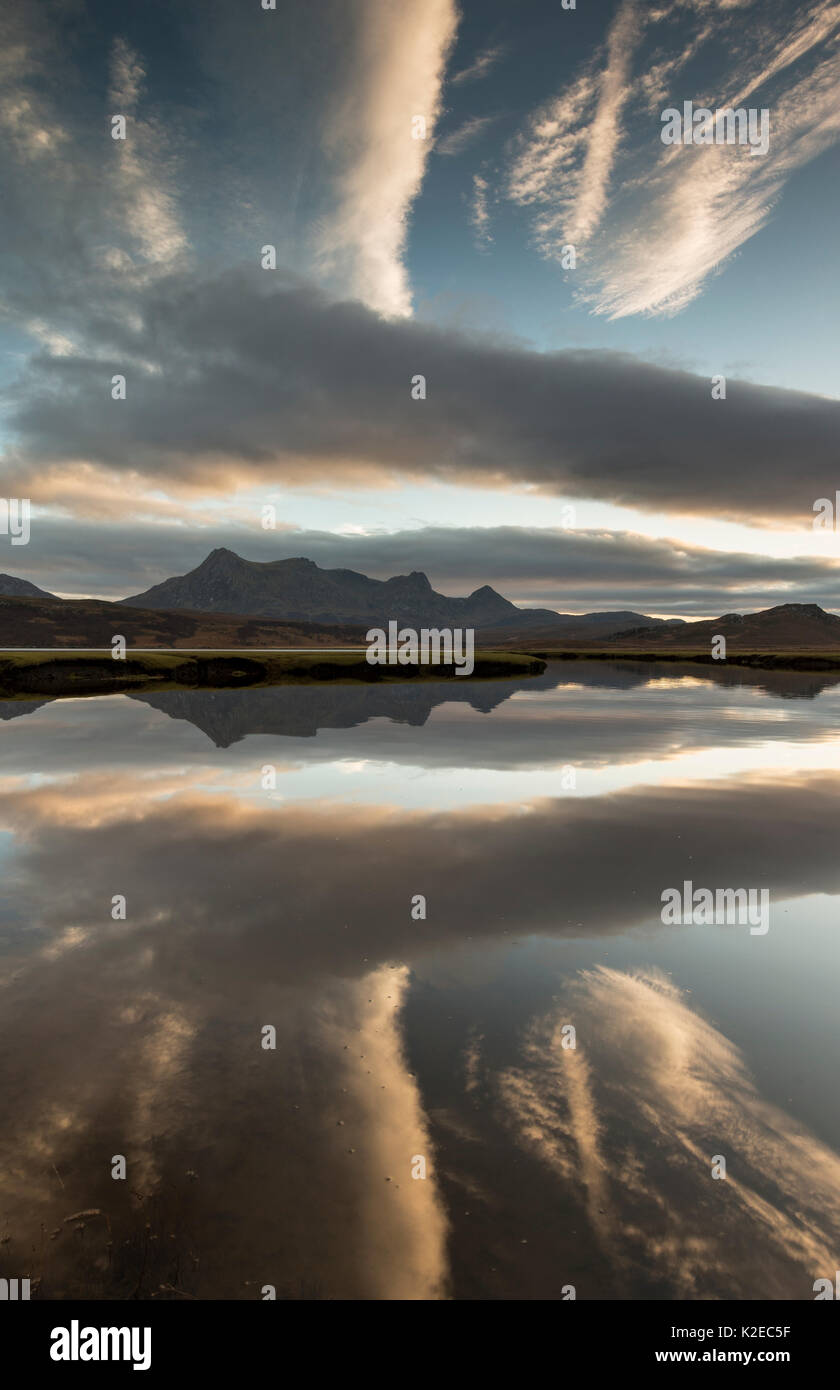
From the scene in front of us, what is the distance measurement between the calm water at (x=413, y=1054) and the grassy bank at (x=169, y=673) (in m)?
54.6

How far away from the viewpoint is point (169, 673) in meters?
82.5

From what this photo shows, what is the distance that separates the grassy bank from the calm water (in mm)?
54570

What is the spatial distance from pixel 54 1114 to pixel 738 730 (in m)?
42.7

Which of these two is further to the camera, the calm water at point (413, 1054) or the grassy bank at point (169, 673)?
the grassy bank at point (169, 673)

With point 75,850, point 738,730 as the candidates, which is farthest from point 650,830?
point 738,730

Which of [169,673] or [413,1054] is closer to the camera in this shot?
[413,1054]

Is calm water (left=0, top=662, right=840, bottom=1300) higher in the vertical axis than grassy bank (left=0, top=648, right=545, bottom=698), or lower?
lower

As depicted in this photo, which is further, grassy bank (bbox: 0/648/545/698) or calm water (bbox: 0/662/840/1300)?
grassy bank (bbox: 0/648/545/698)

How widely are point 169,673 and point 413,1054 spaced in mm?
80953

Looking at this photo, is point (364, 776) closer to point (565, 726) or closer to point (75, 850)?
point (75, 850)

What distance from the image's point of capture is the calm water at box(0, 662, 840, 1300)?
5816 millimetres

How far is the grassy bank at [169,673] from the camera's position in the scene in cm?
7119

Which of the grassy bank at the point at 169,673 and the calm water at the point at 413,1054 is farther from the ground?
the grassy bank at the point at 169,673
